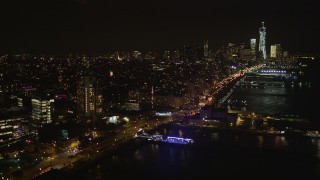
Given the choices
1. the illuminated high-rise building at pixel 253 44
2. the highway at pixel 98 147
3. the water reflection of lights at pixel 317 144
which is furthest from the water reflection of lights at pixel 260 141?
the illuminated high-rise building at pixel 253 44

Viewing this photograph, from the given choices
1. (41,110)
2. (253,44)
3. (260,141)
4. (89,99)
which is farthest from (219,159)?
(253,44)

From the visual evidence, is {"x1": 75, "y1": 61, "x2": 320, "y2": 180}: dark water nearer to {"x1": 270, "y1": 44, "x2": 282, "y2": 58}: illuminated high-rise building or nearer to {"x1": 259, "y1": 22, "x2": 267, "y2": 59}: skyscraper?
{"x1": 259, "y1": 22, "x2": 267, "y2": 59}: skyscraper

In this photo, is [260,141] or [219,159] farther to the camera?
[260,141]

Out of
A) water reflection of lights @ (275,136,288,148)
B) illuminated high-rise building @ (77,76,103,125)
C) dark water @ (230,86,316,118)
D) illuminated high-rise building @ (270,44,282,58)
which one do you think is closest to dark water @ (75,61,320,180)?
water reflection of lights @ (275,136,288,148)

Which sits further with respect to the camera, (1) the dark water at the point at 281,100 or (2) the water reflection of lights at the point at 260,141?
(1) the dark water at the point at 281,100

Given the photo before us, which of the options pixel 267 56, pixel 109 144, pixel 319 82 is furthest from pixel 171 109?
pixel 267 56

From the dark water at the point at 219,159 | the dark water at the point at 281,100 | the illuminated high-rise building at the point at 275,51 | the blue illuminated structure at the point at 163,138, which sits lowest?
the dark water at the point at 219,159

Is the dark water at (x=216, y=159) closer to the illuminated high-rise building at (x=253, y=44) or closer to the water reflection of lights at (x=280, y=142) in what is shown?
the water reflection of lights at (x=280, y=142)

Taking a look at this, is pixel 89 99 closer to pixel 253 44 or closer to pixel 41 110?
pixel 41 110

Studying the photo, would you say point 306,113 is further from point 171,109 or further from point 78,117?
point 78,117
